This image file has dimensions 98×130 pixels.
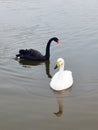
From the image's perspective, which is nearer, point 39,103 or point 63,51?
point 39,103

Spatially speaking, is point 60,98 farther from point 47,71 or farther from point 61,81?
point 47,71

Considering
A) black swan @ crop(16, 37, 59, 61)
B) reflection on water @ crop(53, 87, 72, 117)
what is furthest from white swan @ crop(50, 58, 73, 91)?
black swan @ crop(16, 37, 59, 61)

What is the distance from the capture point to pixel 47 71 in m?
10.1

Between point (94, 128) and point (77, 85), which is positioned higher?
point (77, 85)

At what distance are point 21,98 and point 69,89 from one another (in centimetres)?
119

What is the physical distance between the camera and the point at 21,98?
8008 millimetres

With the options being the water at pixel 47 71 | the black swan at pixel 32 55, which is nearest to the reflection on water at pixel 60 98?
the water at pixel 47 71

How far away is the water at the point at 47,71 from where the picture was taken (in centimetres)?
707

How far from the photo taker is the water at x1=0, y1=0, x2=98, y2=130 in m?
7.07

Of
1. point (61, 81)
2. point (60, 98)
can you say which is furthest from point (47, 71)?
point (60, 98)

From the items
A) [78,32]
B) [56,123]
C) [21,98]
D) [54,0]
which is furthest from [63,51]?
[54,0]

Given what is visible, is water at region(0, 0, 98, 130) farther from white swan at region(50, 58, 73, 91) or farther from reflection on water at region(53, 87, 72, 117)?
white swan at region(50, 58, 73, 91)

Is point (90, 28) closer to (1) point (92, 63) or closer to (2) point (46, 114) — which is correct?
(1) point (92, 63)

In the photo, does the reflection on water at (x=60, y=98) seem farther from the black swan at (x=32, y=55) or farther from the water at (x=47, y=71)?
the black swan at (x=32, y=55)
